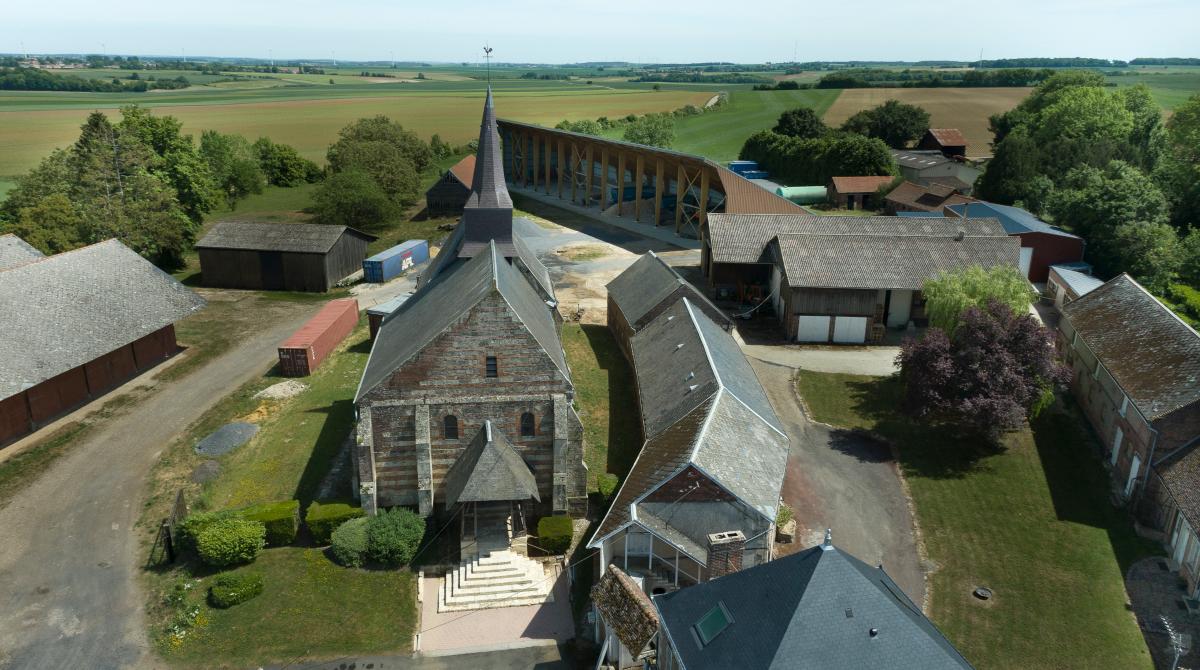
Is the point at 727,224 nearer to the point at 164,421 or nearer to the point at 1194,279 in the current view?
the point at 1194,279

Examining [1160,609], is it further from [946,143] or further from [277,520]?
[946,143]

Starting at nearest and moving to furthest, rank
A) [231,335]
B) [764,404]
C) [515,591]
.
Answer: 1. [515,591]
2. [764,404]
3. [231,335]

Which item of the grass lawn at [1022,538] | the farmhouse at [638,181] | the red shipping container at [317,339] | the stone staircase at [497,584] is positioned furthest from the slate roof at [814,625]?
the farmhouse at [638,181]

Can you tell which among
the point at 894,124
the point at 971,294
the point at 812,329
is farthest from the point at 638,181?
the point at 894,124

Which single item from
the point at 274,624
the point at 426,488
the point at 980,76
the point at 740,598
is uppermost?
the point at 980,76

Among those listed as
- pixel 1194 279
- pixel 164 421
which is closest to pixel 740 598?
pixel 164 421

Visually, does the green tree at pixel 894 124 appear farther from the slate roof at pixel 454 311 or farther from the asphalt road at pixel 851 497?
the slate roof at pixel 454 311
